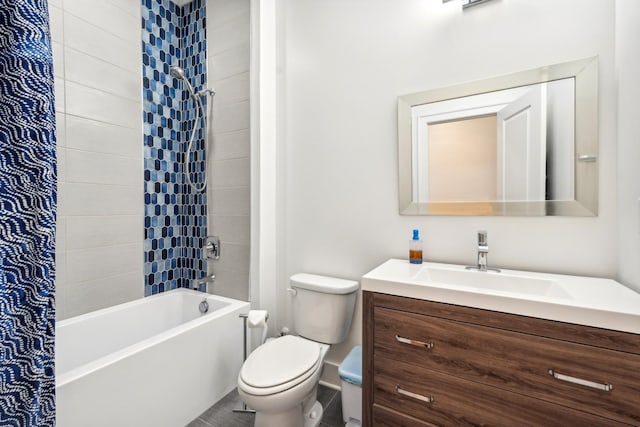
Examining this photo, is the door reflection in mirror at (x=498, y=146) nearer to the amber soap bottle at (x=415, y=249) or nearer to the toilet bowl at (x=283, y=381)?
the amber soap bottle at (x=415, y=249)

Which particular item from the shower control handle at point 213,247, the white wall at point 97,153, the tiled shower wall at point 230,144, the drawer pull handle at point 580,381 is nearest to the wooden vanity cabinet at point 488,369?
the drawer pull handle at point 580,381

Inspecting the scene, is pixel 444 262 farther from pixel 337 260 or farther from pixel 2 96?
pixel 2 96

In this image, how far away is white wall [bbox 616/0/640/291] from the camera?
3.43ft

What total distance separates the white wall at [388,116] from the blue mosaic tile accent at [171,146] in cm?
77

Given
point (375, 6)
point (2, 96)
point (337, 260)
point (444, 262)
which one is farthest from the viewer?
point (337, 260)

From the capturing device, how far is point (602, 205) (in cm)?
122

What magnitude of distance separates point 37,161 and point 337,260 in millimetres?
1429

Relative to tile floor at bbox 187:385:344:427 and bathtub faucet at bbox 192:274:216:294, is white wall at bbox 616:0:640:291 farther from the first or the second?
bathtub faucet at bbox 192:274:216:294

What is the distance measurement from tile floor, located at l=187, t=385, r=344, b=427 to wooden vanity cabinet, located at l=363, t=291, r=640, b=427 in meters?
0.44

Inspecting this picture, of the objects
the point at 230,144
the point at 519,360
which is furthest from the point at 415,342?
the point at 230,144

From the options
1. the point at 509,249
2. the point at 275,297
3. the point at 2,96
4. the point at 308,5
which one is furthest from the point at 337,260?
the point at 308,5

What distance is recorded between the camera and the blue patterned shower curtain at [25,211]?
735 mm

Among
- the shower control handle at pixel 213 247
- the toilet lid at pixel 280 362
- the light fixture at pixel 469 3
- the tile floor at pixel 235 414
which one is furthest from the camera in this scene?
the shower control handle at pixel 213 247

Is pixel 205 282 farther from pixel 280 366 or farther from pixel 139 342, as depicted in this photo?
pixel 280 366
